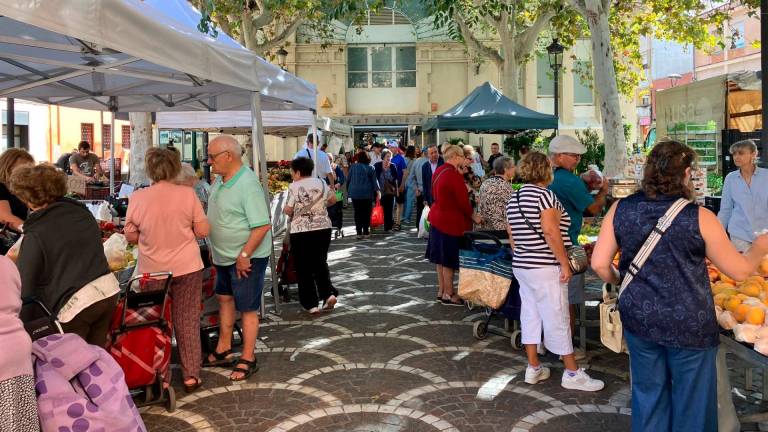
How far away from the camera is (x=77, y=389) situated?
233 cm

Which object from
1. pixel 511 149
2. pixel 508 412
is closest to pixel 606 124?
pixel 511 149

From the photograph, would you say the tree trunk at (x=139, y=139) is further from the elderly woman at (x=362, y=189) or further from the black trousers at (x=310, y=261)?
the black trousers at (x=310, y=261)

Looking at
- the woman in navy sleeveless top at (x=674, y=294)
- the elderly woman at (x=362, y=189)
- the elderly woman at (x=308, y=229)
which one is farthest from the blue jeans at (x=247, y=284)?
the elderly woman at (x=362, y=189)

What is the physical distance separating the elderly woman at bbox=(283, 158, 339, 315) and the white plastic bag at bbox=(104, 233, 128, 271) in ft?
6.33

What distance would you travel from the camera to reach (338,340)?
5.89 metres

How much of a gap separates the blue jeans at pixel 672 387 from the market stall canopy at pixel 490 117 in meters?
9.57

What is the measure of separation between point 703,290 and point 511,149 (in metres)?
15.1

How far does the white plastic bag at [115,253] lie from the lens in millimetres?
4965

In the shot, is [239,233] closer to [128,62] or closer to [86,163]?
[128,62]

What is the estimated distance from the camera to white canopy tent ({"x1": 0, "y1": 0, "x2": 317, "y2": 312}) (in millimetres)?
3787

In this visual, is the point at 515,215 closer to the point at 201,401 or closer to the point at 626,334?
the point at 626,334

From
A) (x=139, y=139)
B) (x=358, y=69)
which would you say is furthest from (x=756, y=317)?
(x=358, y=69)

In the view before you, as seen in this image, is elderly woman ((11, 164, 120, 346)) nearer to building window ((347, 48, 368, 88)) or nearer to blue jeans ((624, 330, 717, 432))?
blue jeans ((624, 330, 717, 432))

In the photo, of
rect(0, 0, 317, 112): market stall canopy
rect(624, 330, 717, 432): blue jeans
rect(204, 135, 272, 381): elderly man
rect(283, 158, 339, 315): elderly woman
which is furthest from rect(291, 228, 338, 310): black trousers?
rect(624, 330, 717, 432): blue jeans
